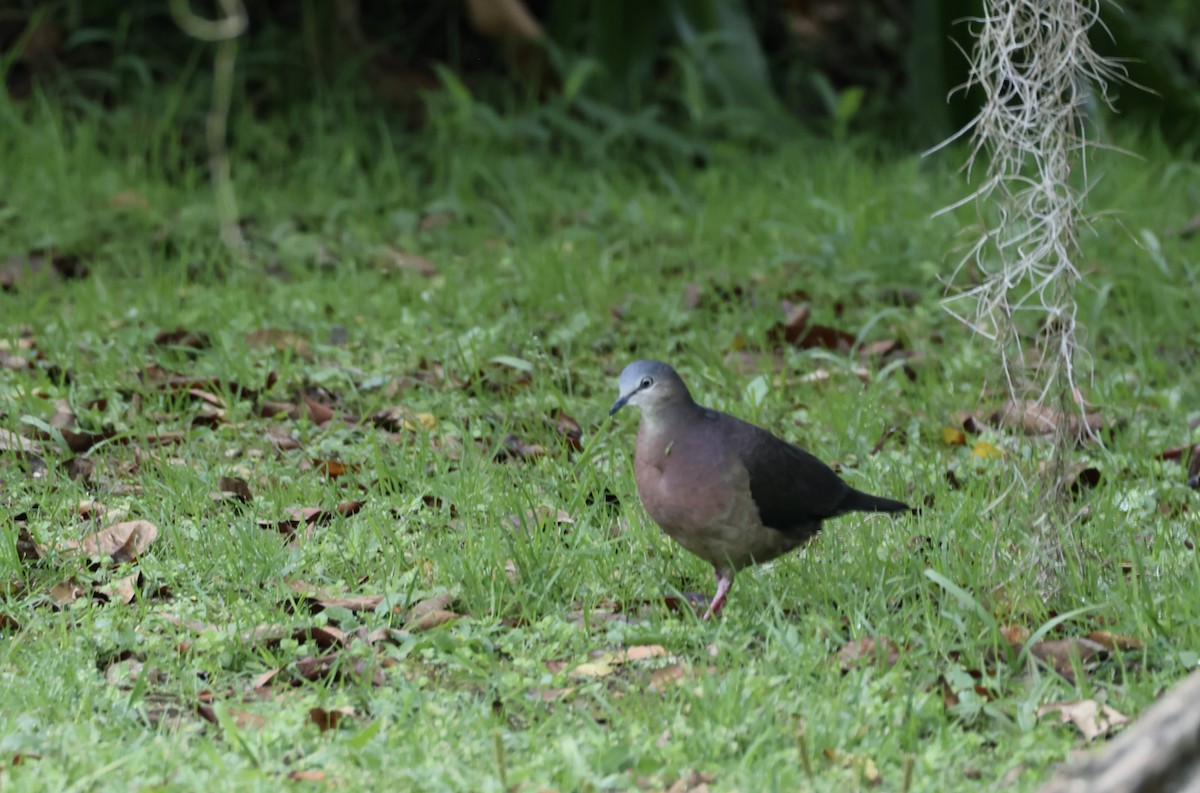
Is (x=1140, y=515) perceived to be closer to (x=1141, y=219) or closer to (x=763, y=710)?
(x=763, y=710)

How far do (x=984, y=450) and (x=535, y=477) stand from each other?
54.5 inches

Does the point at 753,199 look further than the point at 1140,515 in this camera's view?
Yes

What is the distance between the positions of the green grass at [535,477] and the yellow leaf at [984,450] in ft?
0.18

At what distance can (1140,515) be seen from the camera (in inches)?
158

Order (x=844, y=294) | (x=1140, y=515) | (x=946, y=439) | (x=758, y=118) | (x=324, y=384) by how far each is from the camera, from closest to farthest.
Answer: (x=1140, y=515) < (x=946, y=439) < (x=324, y=384) < (x=844, y=294) < (x=758, y=118)

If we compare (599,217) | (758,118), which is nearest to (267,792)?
(599,217)

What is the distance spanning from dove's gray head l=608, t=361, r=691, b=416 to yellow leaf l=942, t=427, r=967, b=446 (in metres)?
1.42

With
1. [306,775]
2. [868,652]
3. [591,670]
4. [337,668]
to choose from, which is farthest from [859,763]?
[337,668]

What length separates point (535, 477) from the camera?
4.27 meters

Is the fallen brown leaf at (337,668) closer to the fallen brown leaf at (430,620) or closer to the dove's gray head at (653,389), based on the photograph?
the fallen brown leaf at (430,620)

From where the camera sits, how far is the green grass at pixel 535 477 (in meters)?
2.88

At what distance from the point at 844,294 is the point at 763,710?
323cm

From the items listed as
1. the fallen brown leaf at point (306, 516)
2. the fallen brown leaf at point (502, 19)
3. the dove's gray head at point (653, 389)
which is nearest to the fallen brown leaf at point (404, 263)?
the fallen brown leaf at point (502, 19)

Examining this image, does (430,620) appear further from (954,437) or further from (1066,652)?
(954,437)
